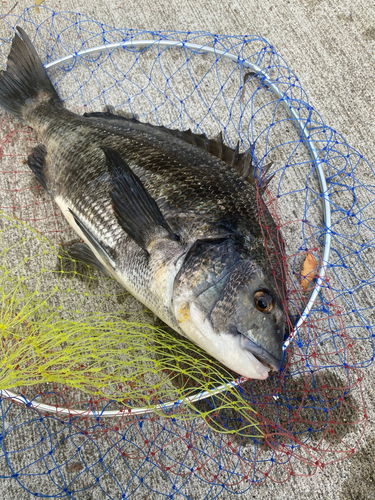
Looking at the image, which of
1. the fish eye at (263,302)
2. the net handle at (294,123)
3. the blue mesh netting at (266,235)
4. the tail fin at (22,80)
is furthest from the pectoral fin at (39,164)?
the fish eye at (263,302)

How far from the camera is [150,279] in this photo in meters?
1.86

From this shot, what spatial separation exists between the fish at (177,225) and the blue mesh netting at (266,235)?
310mm

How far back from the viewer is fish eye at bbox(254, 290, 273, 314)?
1.64m

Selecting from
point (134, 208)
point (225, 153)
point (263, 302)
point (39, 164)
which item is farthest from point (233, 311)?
point (39, 164)

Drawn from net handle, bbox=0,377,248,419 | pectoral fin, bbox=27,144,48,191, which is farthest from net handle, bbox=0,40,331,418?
pectoral fin, bbox=27,144,48,191

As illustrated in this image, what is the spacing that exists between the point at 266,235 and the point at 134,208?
2.36 feet

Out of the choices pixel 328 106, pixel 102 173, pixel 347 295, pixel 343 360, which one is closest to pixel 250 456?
pixel 343 360

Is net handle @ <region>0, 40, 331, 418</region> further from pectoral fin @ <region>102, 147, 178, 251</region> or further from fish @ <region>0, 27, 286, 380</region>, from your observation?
pectoral fin @ <region>102, 147, 178, 251</region>

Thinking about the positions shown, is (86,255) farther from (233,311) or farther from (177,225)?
(233,311)

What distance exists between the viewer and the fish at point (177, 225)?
5.38 feet

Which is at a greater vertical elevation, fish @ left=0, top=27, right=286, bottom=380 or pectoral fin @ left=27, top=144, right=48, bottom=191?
pectoral fin @ left=27, top=144, right=48, bottom=191

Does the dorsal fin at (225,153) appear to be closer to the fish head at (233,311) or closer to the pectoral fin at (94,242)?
the fish head at (233,311)

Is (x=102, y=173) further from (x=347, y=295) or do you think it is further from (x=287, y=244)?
(x=347, y=295)

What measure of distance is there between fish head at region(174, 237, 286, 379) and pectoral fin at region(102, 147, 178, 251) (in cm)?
26
